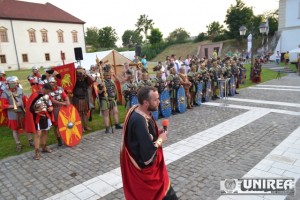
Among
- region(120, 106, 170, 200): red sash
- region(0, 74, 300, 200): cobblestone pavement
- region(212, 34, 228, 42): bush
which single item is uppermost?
region(212, 34, 228, 42): bush

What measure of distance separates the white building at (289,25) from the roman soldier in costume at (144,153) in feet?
102

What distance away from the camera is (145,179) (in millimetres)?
2660

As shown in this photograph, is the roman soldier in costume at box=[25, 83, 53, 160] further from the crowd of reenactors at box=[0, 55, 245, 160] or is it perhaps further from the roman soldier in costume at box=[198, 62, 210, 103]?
the roman soldier in costume at box=[198, 62, 210, 103]

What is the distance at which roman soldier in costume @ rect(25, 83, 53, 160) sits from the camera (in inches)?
210

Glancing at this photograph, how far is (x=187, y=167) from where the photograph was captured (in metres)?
4.75

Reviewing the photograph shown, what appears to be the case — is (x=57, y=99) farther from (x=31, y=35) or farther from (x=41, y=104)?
(x=31, y=35)

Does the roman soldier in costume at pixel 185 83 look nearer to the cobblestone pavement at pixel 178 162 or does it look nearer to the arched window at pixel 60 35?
the cobblestone pavement at pixel 178 162

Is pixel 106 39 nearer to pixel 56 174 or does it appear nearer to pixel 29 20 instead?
pixel 29 20

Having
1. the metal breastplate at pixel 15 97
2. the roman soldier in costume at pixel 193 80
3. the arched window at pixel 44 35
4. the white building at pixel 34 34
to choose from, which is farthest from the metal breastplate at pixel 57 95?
the arched window at pixel 44 35

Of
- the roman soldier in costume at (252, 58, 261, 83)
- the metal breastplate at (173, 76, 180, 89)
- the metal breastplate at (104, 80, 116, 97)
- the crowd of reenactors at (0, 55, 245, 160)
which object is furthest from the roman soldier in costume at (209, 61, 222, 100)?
the roman soldier in costume at (252, 58, 261, 83)

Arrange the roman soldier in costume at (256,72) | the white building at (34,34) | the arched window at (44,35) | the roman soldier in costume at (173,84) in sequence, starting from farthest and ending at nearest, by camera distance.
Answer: the arched window at (44,35) → the white building at (34,34) → the roman soldier in costume at (256,72) → the roman soldier in costume at (173,84)

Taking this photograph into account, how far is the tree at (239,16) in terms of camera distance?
3662 cm

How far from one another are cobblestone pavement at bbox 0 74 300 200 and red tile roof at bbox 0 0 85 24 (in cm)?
3930

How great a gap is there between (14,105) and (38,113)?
0.89m
